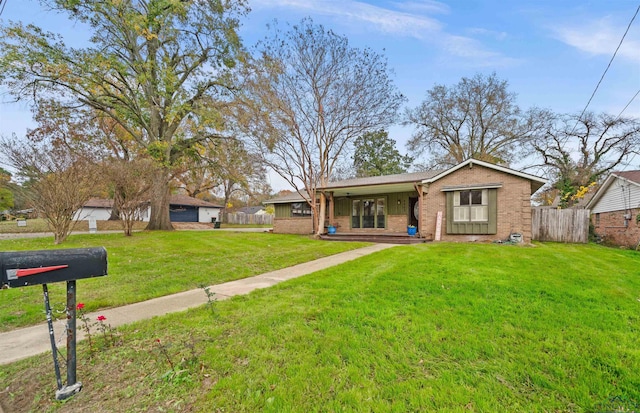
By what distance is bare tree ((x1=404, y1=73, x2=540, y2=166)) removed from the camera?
79.5 feet

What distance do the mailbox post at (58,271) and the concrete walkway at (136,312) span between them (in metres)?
1.22

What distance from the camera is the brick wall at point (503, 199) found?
11.4m

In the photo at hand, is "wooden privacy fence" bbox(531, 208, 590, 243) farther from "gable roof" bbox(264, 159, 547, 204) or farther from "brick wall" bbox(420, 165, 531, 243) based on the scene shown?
"brick wall" bbox(420, 165, 531, 243)

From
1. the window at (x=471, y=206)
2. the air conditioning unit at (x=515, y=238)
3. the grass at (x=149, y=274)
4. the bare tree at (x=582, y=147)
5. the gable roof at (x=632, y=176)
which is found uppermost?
the bare tree at (x=582, y=147)

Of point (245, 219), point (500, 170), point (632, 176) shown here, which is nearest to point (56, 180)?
point (500, 170)

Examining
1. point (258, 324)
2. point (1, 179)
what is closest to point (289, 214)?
point (258, 324)

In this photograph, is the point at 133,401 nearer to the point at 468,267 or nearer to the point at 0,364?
the point at 0,364

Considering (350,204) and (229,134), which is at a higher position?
(229,134)

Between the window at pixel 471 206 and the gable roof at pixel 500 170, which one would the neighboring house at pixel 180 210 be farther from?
the window at pixel 471 206

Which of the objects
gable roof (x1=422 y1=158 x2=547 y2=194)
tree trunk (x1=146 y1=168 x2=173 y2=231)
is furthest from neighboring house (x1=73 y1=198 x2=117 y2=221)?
gable roof (x1=422 y1=158 x2=547 y2=194)

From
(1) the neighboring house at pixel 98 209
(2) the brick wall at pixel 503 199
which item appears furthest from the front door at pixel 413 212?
(1) the neighboring house at pixel 98 209

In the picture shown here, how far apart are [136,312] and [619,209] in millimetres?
18506

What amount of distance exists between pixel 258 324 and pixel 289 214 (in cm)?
1573

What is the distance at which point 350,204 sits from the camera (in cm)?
1697
